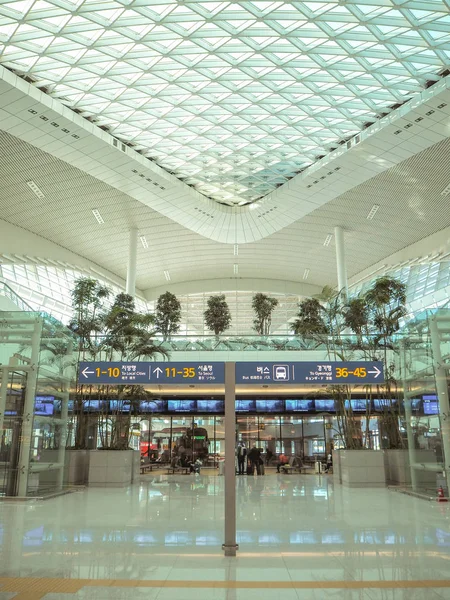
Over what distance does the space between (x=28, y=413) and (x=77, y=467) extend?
609 cm

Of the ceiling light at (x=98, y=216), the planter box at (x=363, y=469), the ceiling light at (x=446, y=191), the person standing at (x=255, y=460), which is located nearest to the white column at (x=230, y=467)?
the planter box at (x=363, y=469)

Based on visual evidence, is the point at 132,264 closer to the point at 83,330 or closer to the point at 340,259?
the point at 340,259

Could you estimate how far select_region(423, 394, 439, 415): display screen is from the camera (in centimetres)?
1617

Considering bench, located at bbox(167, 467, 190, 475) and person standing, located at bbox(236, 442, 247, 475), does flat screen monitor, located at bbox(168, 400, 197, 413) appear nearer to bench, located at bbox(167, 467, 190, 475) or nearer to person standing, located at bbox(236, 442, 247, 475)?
bench, located at bbox(167, 467, 190, 475)

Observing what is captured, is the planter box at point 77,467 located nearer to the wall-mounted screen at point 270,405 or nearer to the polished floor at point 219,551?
the polished floor at point 219,551

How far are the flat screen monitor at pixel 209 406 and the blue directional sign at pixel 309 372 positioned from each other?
20.3 meters

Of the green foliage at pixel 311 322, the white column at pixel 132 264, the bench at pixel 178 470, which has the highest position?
the white column at pixel 132 264

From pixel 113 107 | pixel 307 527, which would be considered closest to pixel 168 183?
pixel 113 107

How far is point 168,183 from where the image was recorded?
34.0 m

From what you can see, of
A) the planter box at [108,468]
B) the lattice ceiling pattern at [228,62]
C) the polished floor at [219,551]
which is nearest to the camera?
the polished floor at [219,551]

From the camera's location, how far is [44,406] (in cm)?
1673

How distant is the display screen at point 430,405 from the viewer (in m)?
16.2

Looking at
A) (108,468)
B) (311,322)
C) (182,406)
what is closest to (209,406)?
(182,406)

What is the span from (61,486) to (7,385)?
15.0 feet
